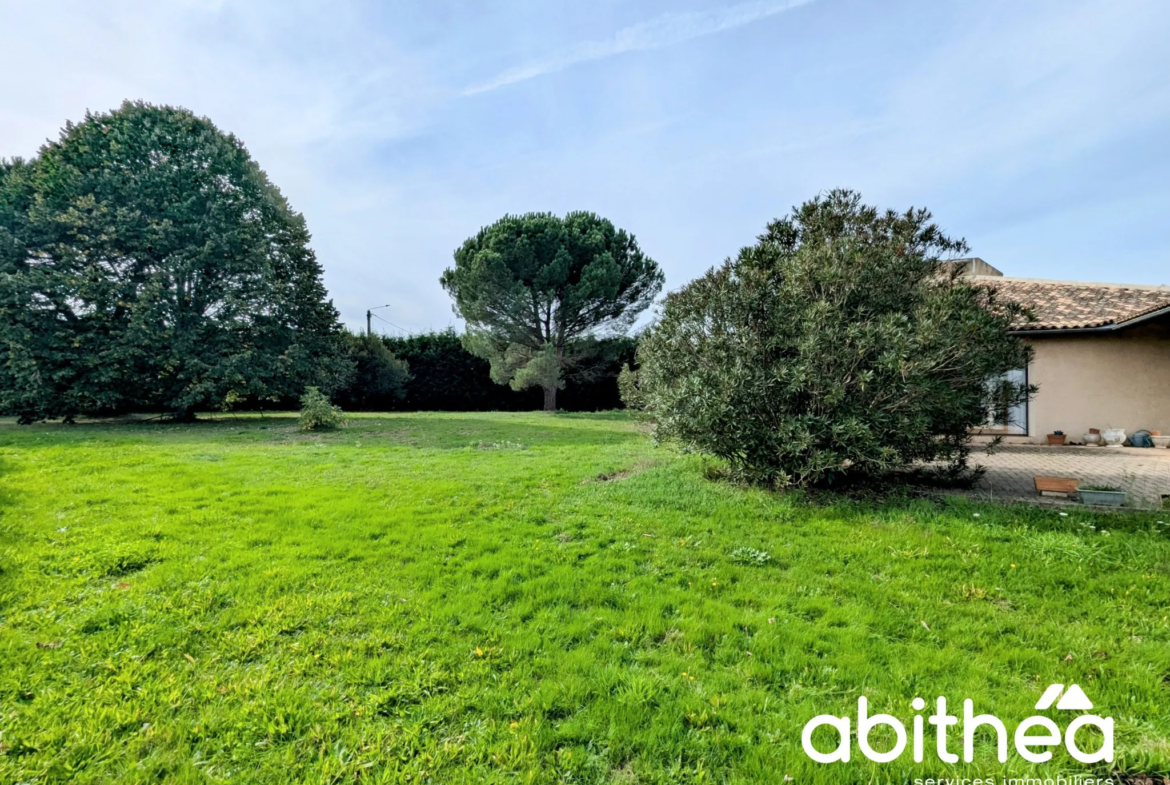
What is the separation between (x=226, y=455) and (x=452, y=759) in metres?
8.33

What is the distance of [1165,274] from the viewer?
1209cm

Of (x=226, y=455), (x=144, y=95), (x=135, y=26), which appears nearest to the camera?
(x=135, y=26)

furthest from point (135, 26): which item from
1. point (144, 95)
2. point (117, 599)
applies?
point (144, 95)

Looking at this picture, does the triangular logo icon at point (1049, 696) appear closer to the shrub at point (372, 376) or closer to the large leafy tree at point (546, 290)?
the large leafy tree at point (546, 290)

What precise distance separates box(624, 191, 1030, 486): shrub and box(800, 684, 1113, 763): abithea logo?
2.99 m

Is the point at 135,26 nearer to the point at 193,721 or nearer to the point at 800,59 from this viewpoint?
the point at 193,721

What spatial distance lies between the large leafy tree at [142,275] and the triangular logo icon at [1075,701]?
16.6m

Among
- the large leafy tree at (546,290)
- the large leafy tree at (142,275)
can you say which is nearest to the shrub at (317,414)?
the large leafy tree at (142,275)

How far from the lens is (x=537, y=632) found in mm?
2660

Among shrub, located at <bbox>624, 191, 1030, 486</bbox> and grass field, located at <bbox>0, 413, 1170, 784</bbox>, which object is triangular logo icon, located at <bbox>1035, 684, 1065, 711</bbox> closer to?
grass field, located at <bbox>0, 413, 1170, 784</bbox>

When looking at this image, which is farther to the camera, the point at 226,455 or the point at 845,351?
the point at 226,455

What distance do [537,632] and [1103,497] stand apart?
21.2ft

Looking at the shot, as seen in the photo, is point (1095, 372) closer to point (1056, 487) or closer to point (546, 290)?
point (1056, 487)

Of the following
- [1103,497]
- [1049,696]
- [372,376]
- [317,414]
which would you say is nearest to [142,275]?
[317,414]
